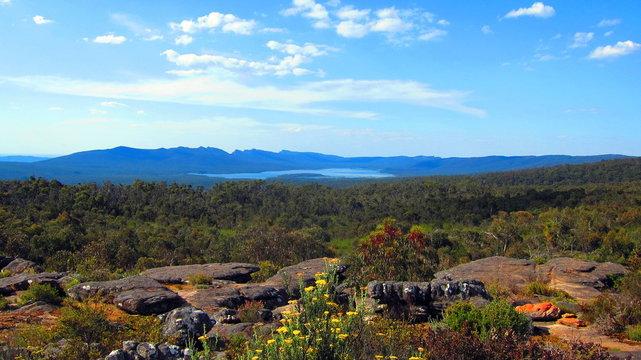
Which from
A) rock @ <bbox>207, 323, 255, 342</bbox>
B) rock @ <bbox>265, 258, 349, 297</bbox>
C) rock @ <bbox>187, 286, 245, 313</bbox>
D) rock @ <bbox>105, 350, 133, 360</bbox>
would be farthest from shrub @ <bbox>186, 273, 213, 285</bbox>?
rock @ <bbox>105, 350, 133, 360</bbox>

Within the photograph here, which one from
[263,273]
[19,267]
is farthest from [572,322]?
[19,267]

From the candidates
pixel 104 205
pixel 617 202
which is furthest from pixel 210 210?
pixel 617 202

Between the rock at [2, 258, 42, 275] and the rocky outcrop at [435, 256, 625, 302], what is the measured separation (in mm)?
16430

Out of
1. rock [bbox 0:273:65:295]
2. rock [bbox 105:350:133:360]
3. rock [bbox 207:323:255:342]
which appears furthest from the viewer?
rock [bbox 0:273:65:295]

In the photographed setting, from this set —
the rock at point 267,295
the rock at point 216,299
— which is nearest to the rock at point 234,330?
the rock at point 216,299

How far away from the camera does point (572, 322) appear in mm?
11625

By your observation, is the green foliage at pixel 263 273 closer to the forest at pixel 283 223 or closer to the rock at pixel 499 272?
the forest at pixel 283 223

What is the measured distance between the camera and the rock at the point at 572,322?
11.5 m

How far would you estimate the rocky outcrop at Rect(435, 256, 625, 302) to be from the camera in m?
16.5

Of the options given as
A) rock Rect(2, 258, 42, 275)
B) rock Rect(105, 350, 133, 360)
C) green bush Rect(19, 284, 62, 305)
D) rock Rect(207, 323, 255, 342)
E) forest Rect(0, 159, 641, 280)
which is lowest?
forest Rect(0, 159, 641, 280)

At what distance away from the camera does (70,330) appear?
7730 millimetres

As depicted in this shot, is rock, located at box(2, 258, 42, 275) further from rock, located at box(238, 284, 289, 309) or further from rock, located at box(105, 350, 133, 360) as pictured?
rock, located at box(105, 350, 133, 360)

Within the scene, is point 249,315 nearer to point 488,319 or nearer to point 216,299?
point 216,299

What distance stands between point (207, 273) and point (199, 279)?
159 cm
